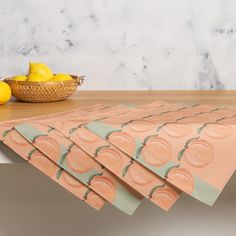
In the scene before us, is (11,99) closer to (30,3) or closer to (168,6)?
(30,3)

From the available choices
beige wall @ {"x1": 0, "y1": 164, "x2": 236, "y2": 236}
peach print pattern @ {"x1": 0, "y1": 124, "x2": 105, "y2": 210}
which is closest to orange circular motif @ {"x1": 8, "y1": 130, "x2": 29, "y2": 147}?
peach print pattern @ {"x1": 0, "y1": 124, "x2": 105, "y2": 210}

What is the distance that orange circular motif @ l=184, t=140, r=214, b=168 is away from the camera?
110 centimetres

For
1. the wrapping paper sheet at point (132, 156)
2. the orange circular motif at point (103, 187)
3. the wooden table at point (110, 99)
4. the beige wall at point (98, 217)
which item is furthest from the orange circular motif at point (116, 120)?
the beige wall at point (98, 217)

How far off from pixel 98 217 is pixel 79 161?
0.59m

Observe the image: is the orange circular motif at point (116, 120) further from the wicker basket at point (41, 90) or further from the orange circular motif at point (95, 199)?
the wicker basket at point (41, 90)

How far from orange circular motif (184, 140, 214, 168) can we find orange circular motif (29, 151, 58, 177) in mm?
271

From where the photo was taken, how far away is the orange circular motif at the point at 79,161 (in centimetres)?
112

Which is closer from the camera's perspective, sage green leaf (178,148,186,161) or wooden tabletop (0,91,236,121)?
sage green leaf (178,148,186,161)

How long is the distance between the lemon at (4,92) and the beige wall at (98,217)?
274 mm

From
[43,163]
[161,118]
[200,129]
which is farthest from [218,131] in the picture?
[43,163]

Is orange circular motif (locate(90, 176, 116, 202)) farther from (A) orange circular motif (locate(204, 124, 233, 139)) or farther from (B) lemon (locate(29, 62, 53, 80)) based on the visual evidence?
(B) lemon (locate(29, 62, 53, 80))

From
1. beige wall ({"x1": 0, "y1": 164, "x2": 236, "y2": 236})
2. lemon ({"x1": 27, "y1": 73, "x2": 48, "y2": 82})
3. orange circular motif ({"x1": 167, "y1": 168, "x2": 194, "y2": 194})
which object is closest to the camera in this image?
orange circular motif ({"x1": 167, "y1": 168, "x2": 194, "y2": 194})

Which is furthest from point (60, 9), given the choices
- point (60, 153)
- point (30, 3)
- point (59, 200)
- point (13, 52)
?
point (60, 153)

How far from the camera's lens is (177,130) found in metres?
1.12
